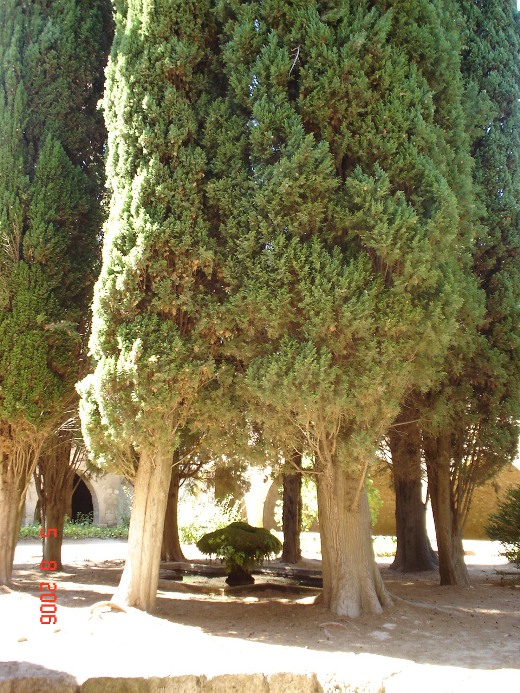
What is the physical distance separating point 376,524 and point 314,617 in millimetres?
13423

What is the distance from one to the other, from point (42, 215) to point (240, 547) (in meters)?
5.60

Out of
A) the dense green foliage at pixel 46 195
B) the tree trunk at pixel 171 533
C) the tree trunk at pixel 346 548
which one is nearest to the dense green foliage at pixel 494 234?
the tree trunk at pixel 346 548

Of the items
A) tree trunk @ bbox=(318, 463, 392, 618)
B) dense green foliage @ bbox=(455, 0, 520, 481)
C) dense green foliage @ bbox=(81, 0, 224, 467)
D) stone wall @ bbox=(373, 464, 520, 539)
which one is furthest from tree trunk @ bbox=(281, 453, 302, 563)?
dense green foliage @ bbox=(81, 0, 224, 467)

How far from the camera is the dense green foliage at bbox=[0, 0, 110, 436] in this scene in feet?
26.0

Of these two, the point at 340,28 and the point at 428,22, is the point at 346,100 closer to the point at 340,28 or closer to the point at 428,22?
the point at 340,28

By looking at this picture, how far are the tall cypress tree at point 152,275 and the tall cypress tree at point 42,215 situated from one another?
1.57 meters

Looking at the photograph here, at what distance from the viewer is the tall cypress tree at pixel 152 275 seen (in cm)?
640

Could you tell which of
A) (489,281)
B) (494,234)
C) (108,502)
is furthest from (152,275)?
(108,502)

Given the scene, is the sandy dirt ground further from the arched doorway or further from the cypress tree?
the arched doorway

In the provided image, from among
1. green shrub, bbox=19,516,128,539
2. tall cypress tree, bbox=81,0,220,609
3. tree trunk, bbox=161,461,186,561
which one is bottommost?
green shrub, bbox=19,516,128,539

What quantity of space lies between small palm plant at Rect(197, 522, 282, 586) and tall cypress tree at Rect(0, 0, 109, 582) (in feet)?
10.1

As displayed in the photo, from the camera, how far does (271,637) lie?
586 cm

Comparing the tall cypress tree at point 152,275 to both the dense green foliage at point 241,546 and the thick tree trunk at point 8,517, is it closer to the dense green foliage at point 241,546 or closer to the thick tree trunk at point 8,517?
the thick tree trunk at point 8,517

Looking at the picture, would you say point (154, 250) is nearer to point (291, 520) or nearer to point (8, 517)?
point (8, 517)
